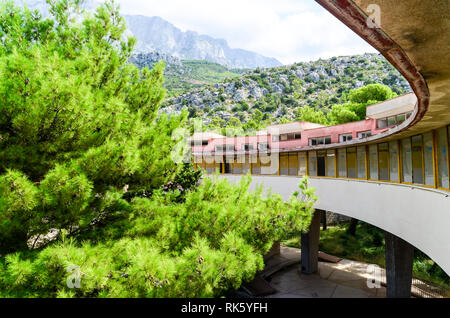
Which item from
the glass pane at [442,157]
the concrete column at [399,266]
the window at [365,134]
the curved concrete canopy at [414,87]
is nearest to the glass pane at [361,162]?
the curved concrete canopy at [414,87]

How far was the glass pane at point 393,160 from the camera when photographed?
1028 cm

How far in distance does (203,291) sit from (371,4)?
4.94 metres

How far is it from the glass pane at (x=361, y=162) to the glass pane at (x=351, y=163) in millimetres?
311

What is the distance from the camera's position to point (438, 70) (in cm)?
281

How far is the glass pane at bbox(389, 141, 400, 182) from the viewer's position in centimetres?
1028

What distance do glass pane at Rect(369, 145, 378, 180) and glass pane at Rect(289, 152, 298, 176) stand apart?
19.6 ft

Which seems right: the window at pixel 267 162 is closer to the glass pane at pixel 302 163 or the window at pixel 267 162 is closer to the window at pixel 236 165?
the glass pane at pixel 302 163

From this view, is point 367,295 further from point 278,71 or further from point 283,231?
point 278,71

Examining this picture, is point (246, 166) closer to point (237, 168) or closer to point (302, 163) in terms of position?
point (237, 168)

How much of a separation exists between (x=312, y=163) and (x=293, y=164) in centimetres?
152

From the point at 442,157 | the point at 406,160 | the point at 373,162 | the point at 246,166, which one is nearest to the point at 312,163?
the point at 373,162

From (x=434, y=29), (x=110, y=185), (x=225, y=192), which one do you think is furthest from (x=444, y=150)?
(x=110, y=185)

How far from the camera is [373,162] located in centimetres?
1244

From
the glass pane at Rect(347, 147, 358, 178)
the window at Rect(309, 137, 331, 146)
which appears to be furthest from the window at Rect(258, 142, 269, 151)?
the glass pane at Rect(347, 147, 358, 178)
